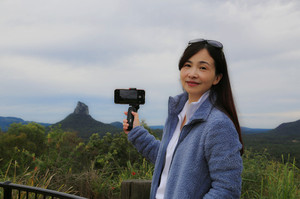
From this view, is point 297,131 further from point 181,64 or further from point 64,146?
point 181,64

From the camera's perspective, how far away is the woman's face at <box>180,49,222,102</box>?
184 centimetres

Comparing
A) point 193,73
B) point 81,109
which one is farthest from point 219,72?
point 81,109

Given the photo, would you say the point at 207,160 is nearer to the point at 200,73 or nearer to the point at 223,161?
the point at 223,161

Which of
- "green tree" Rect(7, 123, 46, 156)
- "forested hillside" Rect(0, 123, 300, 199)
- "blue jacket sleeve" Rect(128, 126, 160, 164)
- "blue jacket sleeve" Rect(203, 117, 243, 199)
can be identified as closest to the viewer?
"blue jacket sleeve" Rect(203, 117, 243, 199)

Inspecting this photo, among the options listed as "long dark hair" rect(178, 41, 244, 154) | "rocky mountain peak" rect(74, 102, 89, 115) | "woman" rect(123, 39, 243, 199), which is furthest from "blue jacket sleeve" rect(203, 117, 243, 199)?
"rocky mountain peak" rect(74, 102, 89, 115)

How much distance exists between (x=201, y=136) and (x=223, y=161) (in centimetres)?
17

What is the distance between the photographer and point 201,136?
5.47ft

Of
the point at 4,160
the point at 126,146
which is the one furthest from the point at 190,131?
the point at 4,160

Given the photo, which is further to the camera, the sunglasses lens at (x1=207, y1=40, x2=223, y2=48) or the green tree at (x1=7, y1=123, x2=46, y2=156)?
the green tree at (x1=7, y1=123, x2=46, y2=156)

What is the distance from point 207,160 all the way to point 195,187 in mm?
150

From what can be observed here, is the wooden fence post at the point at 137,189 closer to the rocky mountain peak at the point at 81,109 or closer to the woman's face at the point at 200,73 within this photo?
the woman's face at the point at 200,73

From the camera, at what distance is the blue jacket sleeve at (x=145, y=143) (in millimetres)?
2270

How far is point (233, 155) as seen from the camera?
5.19 ft

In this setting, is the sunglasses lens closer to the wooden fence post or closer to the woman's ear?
the woman's ear
